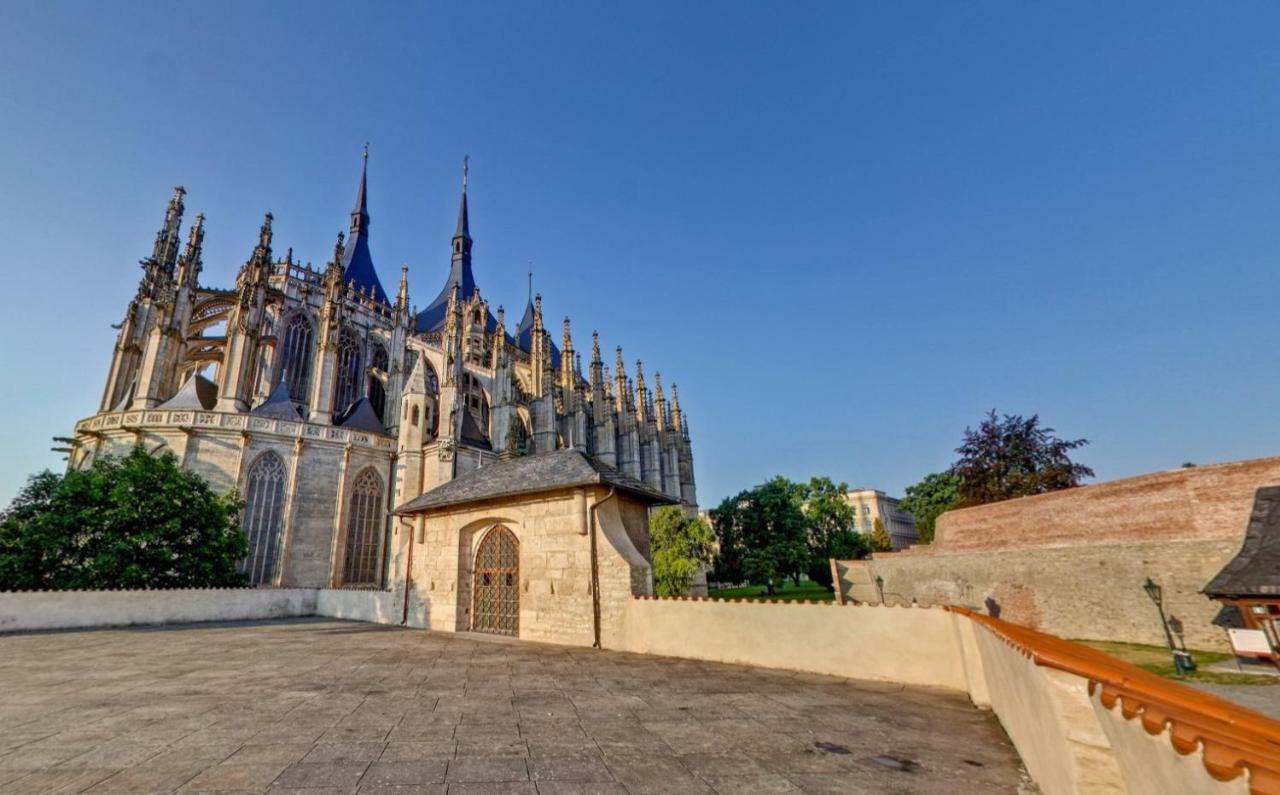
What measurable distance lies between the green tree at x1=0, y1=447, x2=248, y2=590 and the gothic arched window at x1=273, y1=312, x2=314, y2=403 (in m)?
16.4

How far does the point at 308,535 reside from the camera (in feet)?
75.8

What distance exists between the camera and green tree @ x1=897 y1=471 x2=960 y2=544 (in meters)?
38.7

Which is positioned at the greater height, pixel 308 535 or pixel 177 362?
pixel 177 362

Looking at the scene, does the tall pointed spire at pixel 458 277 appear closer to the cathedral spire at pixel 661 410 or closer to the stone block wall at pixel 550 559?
the cathedral spire at pixel 661 410

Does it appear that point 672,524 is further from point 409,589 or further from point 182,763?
point 182,763

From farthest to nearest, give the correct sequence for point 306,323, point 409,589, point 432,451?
point 306,323
point 432,451
point 409,589

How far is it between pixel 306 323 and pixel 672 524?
1219 inches

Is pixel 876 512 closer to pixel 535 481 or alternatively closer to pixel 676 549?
pixel 676 549

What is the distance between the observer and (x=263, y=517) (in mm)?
22625

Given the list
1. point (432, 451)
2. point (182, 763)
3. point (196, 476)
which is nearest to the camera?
point (182, 763)

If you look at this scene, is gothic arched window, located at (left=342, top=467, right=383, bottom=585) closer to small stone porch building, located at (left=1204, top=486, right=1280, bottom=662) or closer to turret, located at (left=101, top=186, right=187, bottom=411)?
→ turret, located at (left=101, top=186, right=187, bottom=411)

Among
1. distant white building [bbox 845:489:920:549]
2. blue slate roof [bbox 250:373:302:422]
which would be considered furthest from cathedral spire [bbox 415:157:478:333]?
distant white building [bbox 845:489:920:549]

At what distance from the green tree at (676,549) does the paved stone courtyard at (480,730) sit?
16723 mm

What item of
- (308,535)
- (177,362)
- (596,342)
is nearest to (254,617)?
(308,535)
